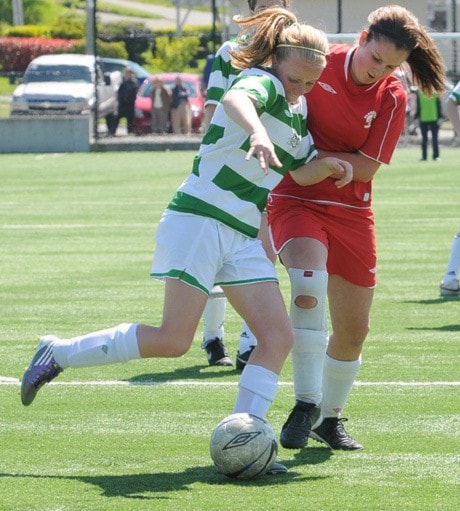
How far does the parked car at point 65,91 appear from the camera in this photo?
36906mm

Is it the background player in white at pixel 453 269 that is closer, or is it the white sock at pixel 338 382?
the white sock at pixel 338 382

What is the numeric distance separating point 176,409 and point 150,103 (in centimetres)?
3128

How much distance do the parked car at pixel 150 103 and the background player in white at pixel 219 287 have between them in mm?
28764

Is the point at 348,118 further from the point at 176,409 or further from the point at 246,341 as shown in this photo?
the point at 246,341

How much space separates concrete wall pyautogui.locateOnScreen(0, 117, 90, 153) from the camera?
33656 mm

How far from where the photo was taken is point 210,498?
5.43 m

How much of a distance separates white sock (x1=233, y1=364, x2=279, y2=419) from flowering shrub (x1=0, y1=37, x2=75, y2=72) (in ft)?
176

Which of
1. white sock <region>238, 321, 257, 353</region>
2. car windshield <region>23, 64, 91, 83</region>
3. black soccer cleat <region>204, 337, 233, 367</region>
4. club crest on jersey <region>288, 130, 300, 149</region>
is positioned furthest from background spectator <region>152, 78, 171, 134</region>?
club crest on jersey <region>288, 130, 300, 149</region>

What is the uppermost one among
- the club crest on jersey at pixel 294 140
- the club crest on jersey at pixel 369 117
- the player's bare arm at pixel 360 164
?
the club crest on jersey at pixel 369 117

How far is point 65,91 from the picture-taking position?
37188mm

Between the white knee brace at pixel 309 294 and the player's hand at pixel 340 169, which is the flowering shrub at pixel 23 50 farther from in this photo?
the player's hand at pixel 340 169

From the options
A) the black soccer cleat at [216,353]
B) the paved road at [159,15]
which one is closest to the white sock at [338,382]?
the black soccer cleat at [216,353]

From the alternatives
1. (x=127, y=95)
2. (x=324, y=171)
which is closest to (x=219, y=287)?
(x=324, y=171)

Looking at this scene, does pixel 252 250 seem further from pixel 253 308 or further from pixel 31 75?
pixel 31 75
